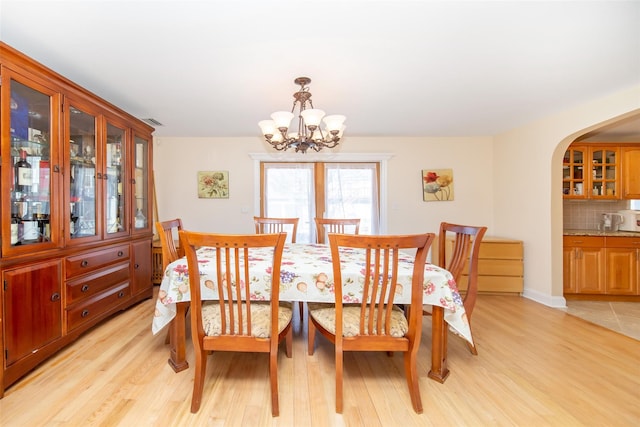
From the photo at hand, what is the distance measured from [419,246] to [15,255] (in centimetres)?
229

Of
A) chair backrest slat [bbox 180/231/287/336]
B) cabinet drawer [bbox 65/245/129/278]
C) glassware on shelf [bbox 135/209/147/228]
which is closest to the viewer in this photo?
chair backrest slat [bbox 180/231/287/336]

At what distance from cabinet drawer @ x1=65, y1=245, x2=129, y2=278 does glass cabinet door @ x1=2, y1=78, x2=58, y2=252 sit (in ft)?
0.81

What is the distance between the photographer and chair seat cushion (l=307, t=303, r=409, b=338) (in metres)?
1.47

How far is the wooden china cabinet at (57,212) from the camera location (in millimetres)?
1578

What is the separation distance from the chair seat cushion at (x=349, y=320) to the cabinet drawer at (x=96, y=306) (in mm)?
1838

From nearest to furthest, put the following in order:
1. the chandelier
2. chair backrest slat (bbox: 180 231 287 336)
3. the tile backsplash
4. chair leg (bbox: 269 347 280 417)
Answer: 1. chair backrest slat (bbox: 180 231 287 336)
2. chair leg (bbox: 269 347 280 417)
3. the chandelier
4. the tile backsplash

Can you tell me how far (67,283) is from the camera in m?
1.98

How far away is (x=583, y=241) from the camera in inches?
124

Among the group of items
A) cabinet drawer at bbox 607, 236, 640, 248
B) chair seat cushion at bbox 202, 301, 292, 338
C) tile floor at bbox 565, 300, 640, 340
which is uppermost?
cabinet drawer at bbox 607, 236, 640, 248

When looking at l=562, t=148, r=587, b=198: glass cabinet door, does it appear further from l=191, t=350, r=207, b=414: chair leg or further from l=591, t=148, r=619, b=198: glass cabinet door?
l=191, t=350, r=207, b=414: chair leg

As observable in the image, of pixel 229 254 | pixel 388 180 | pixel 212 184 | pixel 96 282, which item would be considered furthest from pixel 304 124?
pixel 212 184

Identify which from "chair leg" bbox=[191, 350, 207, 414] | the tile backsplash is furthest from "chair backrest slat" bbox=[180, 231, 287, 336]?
the tile backsplash

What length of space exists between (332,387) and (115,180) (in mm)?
2636

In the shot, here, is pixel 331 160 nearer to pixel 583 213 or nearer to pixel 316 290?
pixel 316 290
